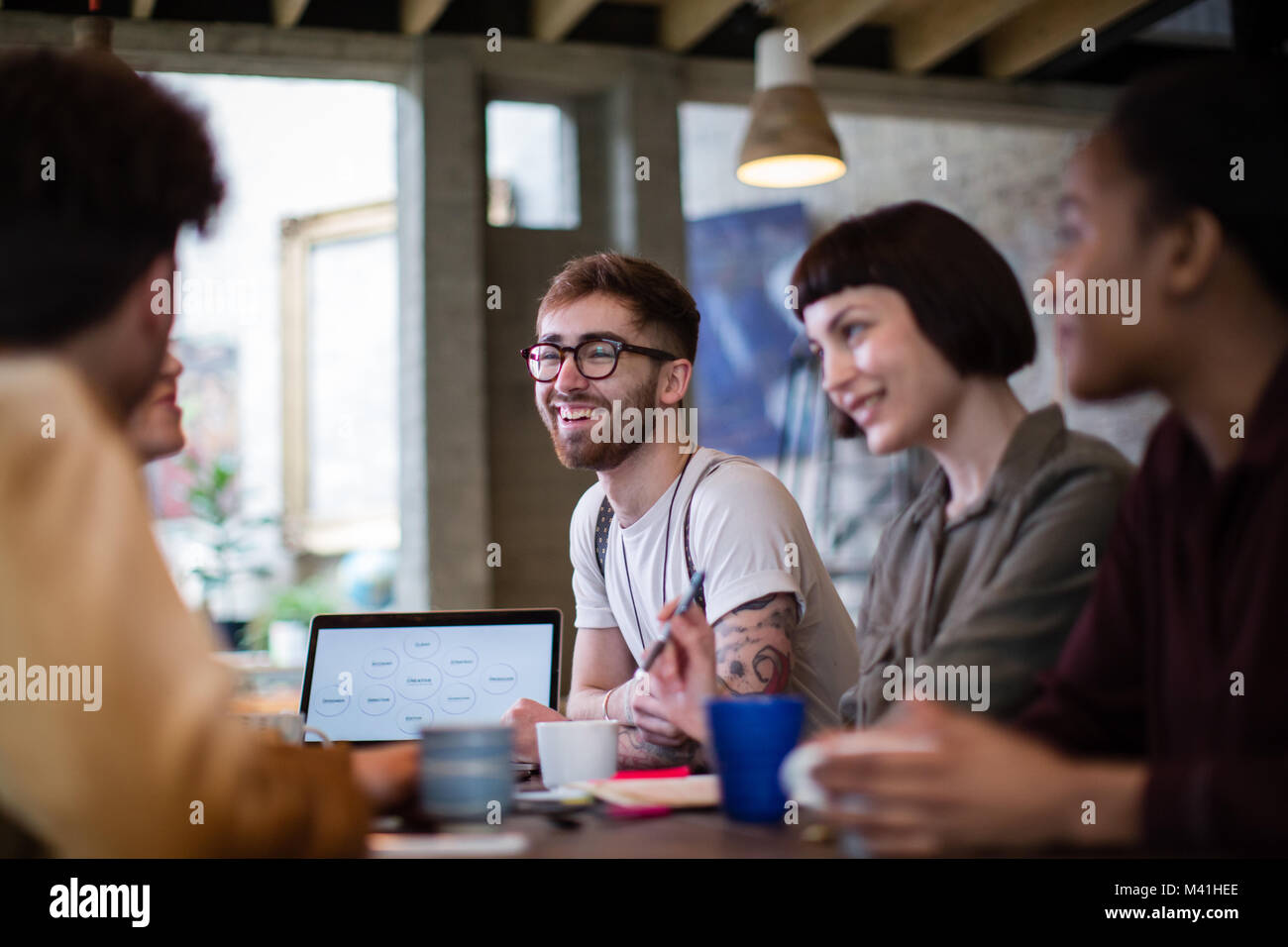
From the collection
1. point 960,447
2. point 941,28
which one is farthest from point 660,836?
point 941,28

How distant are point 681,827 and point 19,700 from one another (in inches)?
24.7

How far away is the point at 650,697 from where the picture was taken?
5.56 feet

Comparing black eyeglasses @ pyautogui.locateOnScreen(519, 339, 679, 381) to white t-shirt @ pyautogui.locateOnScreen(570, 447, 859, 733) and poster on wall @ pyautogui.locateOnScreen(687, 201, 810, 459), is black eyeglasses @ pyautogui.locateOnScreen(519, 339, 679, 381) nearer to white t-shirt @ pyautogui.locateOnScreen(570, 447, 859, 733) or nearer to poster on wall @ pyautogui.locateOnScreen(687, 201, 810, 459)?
white t-shirt @ pyautogui.locateOnScreen(570, 447, 859, 733)

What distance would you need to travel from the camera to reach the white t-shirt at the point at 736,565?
1996mm

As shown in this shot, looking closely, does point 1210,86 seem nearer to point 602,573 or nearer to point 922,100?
point 602,573

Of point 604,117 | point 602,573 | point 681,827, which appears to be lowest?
point 681,827

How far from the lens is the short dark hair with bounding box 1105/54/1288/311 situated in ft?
3.14

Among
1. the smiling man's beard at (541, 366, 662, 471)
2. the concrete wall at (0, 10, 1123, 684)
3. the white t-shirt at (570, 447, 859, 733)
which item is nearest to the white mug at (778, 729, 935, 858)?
the white t-shirt at (570, 447, 859, 733)

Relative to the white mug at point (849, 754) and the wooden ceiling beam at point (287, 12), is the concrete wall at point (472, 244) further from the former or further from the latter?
the white mug at point (849, 754)

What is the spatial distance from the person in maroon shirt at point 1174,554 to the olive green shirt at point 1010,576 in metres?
0.12

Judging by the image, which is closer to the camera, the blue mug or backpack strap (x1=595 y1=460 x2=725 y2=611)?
the blue mug

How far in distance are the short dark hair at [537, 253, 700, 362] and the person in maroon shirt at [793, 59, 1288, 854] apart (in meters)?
1.30

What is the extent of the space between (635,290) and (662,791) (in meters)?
1.26
